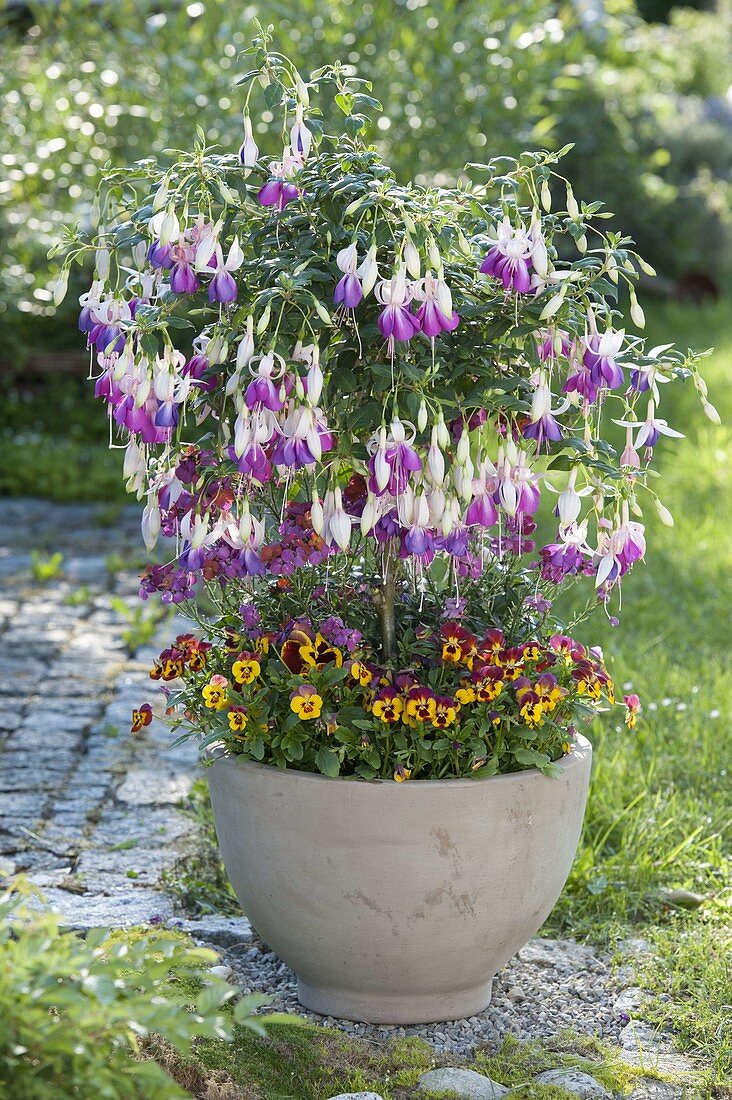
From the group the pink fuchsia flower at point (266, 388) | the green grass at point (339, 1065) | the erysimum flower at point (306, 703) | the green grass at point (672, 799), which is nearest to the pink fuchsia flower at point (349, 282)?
the pink fuchsia flower at point (266, 388)

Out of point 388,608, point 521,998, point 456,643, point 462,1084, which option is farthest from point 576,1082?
point 388,608

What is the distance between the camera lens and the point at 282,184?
226 centimetres

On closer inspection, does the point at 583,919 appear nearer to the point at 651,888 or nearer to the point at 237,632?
the point at 651,888

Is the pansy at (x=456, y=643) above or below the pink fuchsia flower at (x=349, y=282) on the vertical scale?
below

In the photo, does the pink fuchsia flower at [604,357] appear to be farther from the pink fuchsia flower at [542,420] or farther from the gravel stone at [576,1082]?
the gravel stone at [576,1082]

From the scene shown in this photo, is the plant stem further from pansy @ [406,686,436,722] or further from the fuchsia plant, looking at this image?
pansy @ [406,686,436,722]

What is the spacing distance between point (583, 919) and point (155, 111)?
527 cm

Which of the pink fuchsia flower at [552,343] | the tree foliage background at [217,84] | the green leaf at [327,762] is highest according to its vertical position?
the tree foliage background at [217,84]

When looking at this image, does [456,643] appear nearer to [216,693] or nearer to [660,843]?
[216,693]

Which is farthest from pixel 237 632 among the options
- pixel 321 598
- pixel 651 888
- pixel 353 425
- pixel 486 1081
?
pixel 651 888

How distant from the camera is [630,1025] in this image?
2.56 metres

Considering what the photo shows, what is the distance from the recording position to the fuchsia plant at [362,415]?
2.15 metres

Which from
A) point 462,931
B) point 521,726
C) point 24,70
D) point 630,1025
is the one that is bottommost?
point 630,1025

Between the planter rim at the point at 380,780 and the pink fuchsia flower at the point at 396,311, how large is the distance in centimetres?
77
